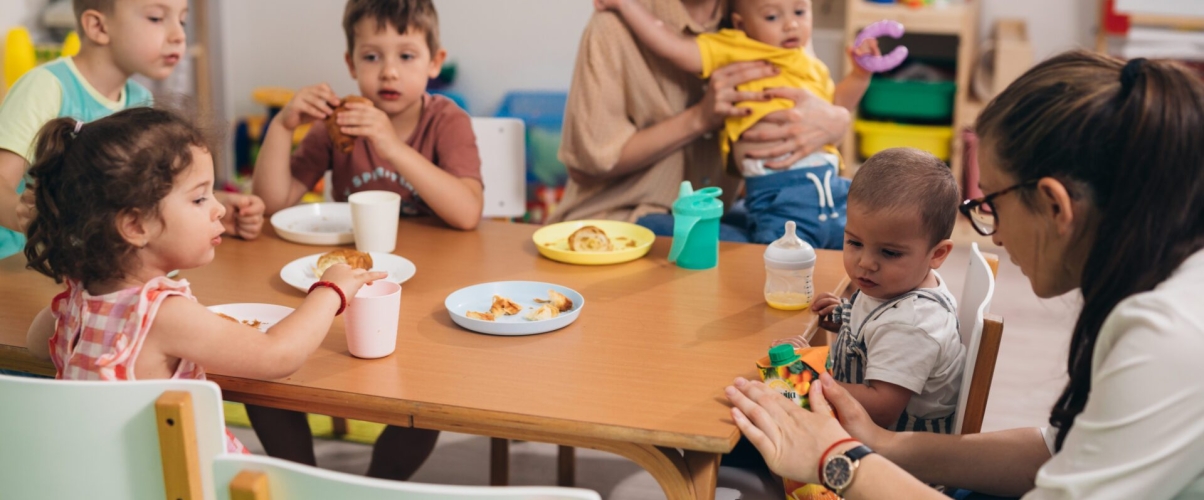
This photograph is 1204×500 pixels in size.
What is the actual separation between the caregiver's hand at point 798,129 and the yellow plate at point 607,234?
0.42 metres

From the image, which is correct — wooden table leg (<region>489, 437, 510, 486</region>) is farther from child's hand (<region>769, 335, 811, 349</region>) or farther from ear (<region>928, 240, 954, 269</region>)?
ear (<region>928, 240, 954, 269</region>)

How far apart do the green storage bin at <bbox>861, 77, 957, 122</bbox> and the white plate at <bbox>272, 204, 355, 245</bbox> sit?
268 centimetres

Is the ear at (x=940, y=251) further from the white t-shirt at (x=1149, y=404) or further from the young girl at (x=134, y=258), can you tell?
the young girl at (x=134, y=258)

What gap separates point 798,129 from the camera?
7.63 feet

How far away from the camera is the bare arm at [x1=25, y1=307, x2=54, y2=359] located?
1419 millimetres

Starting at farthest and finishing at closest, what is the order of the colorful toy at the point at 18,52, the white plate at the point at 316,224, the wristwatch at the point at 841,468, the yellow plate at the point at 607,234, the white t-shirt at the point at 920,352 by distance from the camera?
the colorful toy at the point at 18,52 < the white plate at the point at 316,224 < the yellow plate at the point at 607,234 < the white t-shirt at the point at 920,352 < the wristwatch at the point at 841,468

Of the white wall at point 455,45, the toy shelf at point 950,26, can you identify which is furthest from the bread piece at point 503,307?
the white wall at point 455,45

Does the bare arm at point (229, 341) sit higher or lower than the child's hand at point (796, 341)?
higher

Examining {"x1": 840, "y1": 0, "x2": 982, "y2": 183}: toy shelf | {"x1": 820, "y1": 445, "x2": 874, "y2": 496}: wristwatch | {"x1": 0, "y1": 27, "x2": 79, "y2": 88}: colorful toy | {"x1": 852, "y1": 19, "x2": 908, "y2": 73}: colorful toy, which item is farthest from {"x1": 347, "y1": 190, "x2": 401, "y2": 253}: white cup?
{"x1": 840, "y1": 0, "x2": 982, "y2": 183}: toy shelf

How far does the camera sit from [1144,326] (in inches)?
39.1

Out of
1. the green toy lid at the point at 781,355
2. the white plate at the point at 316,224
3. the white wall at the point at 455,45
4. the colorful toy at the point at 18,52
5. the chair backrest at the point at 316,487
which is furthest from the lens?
the white wall at the point at 455,45

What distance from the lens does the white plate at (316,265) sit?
1731mm

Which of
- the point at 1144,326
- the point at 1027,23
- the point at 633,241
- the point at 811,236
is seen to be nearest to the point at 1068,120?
the point at 1144,326

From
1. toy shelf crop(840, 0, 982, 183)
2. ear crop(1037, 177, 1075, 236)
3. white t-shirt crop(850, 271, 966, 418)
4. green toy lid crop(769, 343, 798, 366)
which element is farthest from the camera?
toy shelf crop(840, 0, 982, 183)
